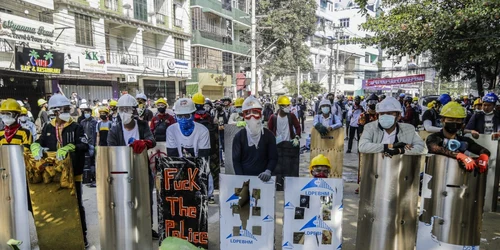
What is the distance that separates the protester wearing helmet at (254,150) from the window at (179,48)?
23.6m

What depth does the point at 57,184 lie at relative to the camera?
3.84 m

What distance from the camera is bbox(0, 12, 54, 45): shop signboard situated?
12648 millimetres

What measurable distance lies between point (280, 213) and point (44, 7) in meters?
15.2

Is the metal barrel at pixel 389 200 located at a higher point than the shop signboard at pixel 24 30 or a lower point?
lower

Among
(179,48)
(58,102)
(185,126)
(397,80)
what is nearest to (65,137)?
(58,102)

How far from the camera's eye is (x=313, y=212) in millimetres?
3455

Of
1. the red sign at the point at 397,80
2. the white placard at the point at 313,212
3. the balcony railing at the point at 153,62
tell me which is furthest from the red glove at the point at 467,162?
the balcony railing at the point at 153,62

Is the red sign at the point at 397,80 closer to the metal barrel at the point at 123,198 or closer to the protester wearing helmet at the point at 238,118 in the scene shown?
the protester wearing helmet at the point at 238,118

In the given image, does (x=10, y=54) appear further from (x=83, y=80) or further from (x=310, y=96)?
(x=310, y=96)

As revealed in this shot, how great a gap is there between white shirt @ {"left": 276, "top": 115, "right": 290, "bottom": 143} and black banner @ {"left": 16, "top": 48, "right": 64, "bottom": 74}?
11986 millimetres

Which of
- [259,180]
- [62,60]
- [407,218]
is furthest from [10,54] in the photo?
[407,218]

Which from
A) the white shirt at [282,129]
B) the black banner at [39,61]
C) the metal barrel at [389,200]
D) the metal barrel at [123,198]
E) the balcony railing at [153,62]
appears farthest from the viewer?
the balcony railing at [153,62]

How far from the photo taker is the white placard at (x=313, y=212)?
3.43m

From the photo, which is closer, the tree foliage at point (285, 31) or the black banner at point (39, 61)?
the black banner at point (39, 61)
